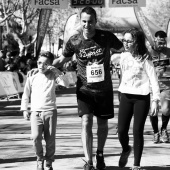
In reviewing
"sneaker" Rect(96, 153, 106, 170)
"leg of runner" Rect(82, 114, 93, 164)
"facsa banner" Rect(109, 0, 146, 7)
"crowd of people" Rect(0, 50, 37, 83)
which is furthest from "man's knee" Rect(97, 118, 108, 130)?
"facsa banner" Rect(109, 0, 146, 7)

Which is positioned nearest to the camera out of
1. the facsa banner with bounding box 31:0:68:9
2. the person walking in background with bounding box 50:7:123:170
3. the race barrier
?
the person walking in background with bounding box 50:7:123:170

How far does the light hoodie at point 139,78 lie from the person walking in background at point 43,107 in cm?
83

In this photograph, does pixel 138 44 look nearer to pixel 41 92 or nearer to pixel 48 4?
pixel 41 92

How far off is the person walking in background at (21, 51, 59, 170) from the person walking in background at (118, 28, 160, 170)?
32.0 inches

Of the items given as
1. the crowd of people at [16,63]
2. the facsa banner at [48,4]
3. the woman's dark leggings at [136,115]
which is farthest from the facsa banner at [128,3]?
the woman's dark leggings at [136,115]

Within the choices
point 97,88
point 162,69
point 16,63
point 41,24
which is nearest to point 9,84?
point 16,63

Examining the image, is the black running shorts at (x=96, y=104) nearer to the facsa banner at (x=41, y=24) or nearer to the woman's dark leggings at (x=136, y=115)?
the woman's dark leggings at (x=136, y=115)

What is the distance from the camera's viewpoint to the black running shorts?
714 centimetres

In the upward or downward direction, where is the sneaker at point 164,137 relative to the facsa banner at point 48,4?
downward

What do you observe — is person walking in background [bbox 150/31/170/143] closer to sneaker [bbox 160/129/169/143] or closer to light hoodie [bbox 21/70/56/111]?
sneaker [bbox 160/129/169/143]

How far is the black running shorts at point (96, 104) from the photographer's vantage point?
7.14 m

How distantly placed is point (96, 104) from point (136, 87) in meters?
0.57

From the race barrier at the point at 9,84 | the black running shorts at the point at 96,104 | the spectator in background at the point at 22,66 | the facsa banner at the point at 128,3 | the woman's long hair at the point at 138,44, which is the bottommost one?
the race barrier at the point at 9,84

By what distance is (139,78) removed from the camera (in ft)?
23.0
